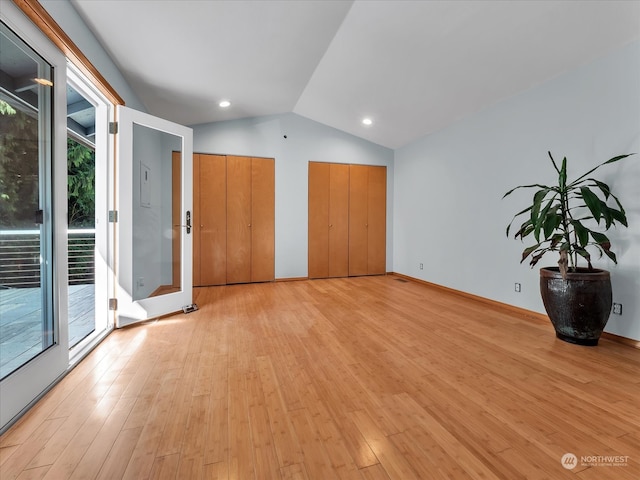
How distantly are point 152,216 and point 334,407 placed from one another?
2.92 metres

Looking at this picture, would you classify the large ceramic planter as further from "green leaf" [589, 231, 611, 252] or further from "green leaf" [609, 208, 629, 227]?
"green leaf" [609, 208, 629, 227]

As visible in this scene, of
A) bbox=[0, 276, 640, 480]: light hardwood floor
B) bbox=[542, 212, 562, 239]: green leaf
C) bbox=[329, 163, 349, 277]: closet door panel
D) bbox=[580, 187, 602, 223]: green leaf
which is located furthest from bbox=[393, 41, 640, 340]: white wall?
bbox=[329, 163, 349, 277]: closet door panel

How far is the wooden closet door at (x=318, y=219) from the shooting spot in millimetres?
5543

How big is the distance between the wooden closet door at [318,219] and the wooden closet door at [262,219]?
0.69m

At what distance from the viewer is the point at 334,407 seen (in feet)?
5.57

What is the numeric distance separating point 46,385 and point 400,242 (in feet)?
17.1

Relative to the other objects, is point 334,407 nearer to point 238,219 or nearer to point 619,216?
point 619,216

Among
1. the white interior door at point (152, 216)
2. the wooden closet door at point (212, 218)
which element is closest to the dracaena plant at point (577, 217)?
the white interior door at point (152, 216)

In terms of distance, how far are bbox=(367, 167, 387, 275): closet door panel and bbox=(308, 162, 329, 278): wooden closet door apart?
888 millimetres

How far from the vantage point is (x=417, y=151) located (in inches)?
211

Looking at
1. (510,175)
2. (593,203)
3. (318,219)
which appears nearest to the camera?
(593,203)

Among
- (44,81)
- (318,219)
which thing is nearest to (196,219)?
(318,219)

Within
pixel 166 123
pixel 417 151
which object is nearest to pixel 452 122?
pixel 417 151

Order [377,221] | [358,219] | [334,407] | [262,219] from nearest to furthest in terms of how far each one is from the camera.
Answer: [334,407] → [262,219] → [358,219] → [377,221]
